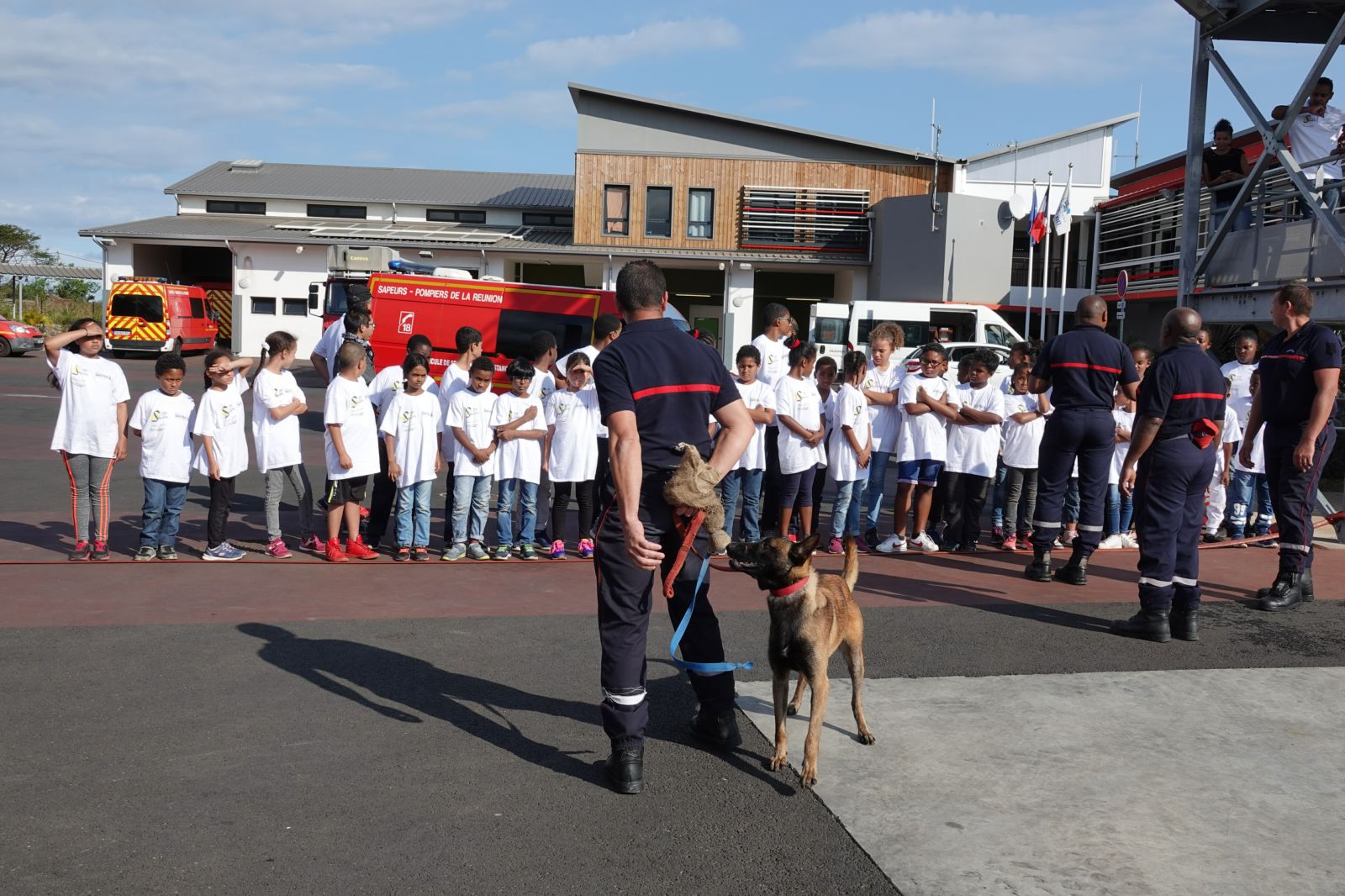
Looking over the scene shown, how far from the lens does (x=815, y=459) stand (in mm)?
9336

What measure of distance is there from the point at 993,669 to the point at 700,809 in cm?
254

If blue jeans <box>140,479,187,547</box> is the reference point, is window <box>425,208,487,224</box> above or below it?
above

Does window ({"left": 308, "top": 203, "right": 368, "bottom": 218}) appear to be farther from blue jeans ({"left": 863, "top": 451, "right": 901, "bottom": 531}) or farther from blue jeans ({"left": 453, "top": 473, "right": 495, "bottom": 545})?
blue jeans ({"left": 863, "top": 451, "right": 901, "bottom": 531})

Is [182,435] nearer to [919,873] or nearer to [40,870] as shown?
[40,870]

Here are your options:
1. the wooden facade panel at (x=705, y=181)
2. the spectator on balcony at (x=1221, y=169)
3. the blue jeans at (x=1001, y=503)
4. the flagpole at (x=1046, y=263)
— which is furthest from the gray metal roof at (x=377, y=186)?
the blue jeans at (x=1001, y=503)

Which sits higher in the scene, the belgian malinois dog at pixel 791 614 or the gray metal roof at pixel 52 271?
the gray metal roof at pixel 52 271

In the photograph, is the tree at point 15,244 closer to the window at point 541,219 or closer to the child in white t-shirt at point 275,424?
the window at point 541,219

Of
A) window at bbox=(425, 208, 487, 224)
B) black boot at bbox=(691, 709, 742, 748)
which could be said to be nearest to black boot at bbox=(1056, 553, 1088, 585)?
black boot at bbox=(691, 709, 742, 748)

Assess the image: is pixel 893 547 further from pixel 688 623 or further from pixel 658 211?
pixel 658 211

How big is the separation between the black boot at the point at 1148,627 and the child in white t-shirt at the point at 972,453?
9.13ft

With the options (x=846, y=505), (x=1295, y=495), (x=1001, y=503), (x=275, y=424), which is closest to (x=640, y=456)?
(x=275, y=424)

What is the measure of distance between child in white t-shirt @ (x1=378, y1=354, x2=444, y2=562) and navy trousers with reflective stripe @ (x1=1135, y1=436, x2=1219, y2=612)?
533cm

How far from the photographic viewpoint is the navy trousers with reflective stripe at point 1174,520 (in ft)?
22.1

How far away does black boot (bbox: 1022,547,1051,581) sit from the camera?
27.4ft
